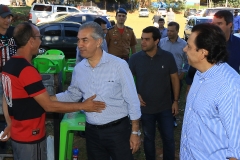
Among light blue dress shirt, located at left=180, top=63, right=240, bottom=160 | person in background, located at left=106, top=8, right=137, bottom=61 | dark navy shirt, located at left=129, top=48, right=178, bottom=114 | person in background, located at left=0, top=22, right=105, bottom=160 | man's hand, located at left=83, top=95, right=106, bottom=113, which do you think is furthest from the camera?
person in background, located at left=106, top=8, right=137, bottom=61

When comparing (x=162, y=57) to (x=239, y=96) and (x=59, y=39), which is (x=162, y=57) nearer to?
(x=239, y=96)

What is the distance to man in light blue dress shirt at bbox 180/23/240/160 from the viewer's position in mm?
1930

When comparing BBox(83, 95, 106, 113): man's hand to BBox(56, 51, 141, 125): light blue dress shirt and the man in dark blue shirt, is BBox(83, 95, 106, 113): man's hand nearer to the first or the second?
BBox(56, 51, 141, 125): light blue dress shirt

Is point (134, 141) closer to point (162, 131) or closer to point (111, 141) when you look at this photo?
point (111, 141)

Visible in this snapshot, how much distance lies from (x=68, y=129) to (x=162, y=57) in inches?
54.2

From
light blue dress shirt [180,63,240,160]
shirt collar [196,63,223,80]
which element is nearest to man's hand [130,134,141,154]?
light blue dress shirt [180,63,240,160]

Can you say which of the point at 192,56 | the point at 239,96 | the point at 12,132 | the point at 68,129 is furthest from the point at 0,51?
the point at 239,96

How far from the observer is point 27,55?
8.84 feet

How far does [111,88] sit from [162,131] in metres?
1.40

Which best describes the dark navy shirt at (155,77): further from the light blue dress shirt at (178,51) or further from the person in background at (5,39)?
the light blue dress shirt at (178,51)

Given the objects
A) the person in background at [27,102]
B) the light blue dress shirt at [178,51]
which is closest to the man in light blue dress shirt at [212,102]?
the person in background at [27,102]

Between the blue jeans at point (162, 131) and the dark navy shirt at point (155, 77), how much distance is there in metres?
0.08

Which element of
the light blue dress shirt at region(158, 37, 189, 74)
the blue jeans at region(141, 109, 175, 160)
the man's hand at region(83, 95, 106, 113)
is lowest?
the blue jeans at region(141, 109, 175, 160)

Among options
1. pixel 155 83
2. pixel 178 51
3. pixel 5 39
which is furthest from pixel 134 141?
pixel 178 51
